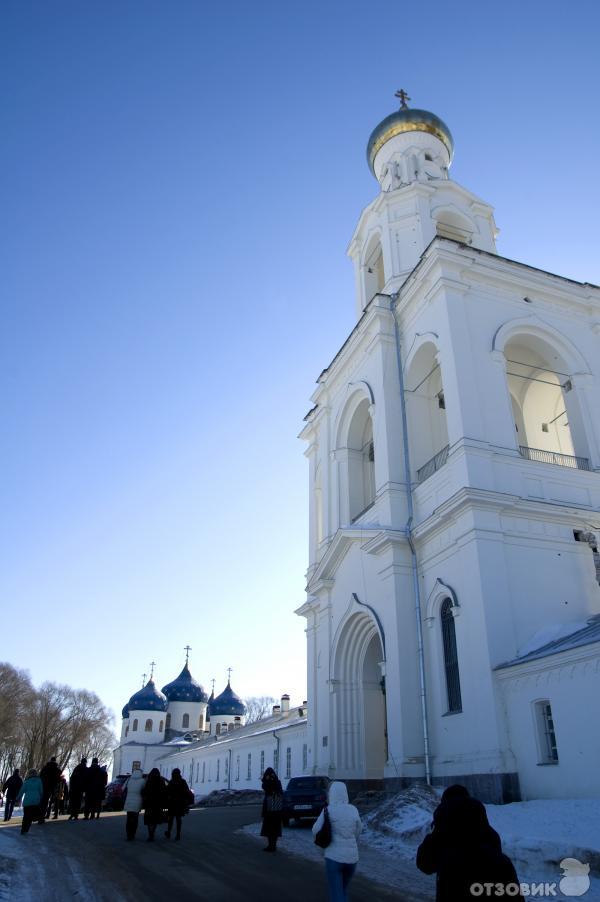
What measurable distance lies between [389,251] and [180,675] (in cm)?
6311

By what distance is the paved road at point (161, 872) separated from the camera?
24.0ft

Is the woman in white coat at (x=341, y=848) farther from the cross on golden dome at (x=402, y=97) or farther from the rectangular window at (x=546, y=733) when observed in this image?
the cross on golden dome at (x=402, y=97)

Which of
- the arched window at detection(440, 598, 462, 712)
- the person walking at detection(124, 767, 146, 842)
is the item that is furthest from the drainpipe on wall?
the person walking at detection(124, 767, 146, 842)

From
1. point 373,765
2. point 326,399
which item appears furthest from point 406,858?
point 326,399

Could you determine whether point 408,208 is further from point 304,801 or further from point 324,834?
point 324,834

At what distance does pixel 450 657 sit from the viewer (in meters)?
16.5

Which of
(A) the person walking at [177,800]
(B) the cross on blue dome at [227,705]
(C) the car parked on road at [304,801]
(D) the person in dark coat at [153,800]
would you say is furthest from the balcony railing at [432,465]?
(B) the cross on blue dome at [227,705]

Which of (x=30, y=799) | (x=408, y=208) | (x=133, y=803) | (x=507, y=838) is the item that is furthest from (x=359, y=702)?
(x=408, y=208)

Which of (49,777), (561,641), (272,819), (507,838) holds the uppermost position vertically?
(561,641)

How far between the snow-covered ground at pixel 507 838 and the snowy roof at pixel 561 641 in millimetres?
2518

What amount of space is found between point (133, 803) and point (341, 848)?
811 centimetres

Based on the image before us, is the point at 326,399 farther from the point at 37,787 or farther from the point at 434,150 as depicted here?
the point at 37,787

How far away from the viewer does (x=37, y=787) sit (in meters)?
13.7

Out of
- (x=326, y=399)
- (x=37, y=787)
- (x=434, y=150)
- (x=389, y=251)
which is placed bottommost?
(x=37, y=787)
